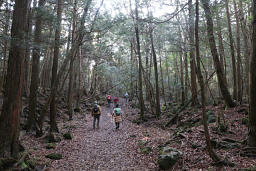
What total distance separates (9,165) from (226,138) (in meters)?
7.09

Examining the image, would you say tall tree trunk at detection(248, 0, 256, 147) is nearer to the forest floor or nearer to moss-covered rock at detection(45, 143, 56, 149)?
the forest floor

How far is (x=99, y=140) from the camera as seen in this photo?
10164 millimetres

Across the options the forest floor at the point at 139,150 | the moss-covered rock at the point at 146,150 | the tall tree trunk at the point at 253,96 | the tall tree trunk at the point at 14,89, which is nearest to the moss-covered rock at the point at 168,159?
the forest floor at the point at 139,150

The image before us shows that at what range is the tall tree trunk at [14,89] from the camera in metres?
5.48

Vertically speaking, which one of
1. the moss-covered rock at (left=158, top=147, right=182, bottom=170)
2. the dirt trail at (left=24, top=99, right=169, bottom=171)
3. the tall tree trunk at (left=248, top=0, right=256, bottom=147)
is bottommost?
the dirt trail at (left=24, top=99, right=169, bottom=171)

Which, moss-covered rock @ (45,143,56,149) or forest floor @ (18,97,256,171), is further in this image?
moss-covered rock @ (45,143,56,149)

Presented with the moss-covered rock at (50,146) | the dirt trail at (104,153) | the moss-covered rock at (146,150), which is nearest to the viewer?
the dirt trail at (104,153)

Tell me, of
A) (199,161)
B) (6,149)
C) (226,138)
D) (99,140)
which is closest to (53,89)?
(99,140)

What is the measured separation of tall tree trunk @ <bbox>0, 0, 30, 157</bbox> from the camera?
5.48 meters

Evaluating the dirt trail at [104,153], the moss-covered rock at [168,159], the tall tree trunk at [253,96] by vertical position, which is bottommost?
the dirt trail at [104,153]

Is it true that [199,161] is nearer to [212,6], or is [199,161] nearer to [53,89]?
[212,6]

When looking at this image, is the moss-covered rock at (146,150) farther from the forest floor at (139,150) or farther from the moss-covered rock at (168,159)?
the moss-covered rock at (168,159)

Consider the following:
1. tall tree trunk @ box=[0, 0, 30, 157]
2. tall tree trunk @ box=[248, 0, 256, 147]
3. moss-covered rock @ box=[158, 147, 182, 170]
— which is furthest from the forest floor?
tall tree trunk @ box=[0, 0, 30, 157]

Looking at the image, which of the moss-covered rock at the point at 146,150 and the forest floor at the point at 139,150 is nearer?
the forest floor at the point at 139,150
